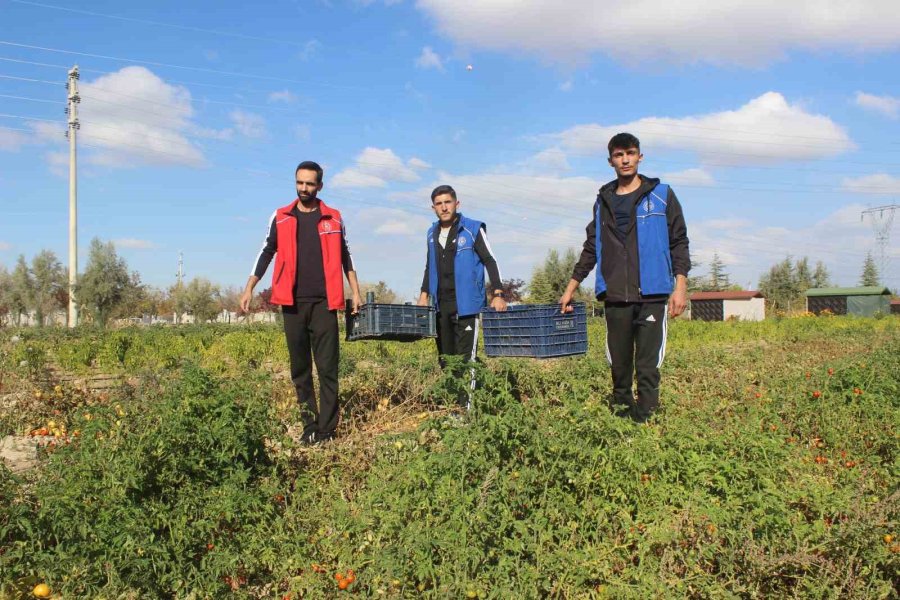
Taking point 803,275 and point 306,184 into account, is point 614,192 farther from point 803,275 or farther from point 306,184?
point 803,275

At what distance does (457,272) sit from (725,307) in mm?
37070

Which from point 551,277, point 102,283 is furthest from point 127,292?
point 551,277

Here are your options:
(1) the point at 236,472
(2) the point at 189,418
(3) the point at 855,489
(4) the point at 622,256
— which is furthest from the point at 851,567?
(2) the point at 189,418

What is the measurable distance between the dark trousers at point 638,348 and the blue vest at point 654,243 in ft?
0.41

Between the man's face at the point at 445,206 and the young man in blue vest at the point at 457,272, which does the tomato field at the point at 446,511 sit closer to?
the young man in blue vest at the point at 457,272

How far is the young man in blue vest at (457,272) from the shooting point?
4.95 meters

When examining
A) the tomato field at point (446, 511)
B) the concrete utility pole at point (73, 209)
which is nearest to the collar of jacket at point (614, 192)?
the tomato field at point (446, 511)

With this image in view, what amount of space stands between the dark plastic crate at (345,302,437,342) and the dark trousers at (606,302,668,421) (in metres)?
1.22

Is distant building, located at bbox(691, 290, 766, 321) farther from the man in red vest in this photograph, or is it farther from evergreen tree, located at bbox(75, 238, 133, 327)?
the man in red vest

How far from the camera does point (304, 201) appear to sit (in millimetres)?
4707

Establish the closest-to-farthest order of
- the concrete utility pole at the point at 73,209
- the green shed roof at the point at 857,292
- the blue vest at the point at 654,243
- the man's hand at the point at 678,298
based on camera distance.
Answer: the man's hand at the point at 678,298 < the blue vest at the point at 654,243 < the concrete utility pole at the point at 73,209 < the green shed roof at the point at 857,292

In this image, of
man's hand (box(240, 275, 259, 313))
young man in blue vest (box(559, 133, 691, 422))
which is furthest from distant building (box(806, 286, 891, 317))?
man's hand (box(240, 275, 259, 313))

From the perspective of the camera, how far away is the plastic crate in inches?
172

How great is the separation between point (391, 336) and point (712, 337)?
15.3 meters
